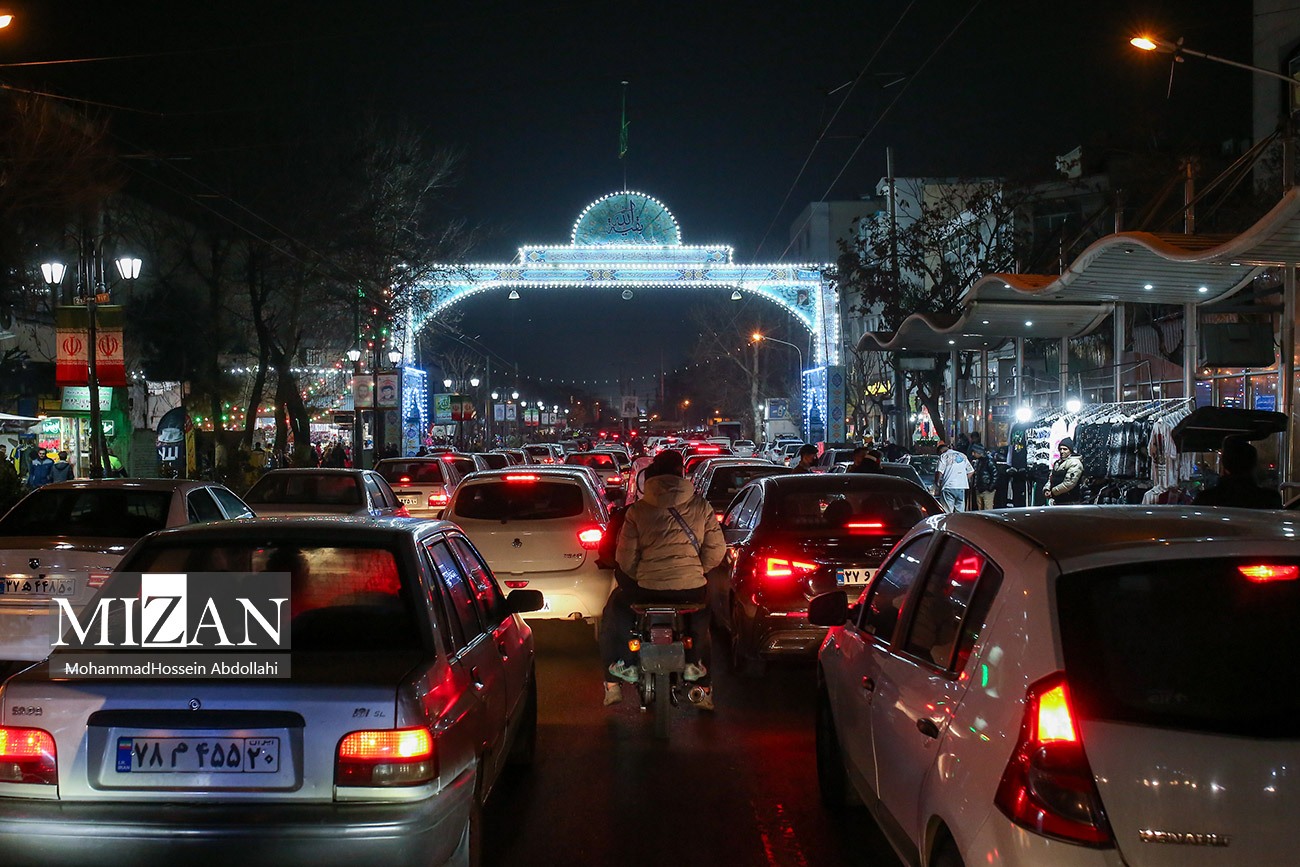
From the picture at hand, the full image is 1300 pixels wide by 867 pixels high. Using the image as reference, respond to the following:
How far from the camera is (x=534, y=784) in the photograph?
6742 mm

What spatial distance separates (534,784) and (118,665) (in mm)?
2860

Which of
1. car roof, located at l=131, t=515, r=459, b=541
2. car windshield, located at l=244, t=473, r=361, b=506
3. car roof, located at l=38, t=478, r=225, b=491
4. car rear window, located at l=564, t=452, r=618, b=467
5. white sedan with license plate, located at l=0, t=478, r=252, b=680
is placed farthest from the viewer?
car rear window, located at l=564, t=452, r=618, b=467

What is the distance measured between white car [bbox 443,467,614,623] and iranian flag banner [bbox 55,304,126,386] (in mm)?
13276

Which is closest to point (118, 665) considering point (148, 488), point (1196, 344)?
point (148, 488)

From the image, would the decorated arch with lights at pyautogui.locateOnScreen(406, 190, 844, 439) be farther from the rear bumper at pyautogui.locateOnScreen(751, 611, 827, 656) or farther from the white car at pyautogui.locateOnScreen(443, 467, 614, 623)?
the rear bumper at pyautogui.locateOnScreen(751, 611, 827, 656)

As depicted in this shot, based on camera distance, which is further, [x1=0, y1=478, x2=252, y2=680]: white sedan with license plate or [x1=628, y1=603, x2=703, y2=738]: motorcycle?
[x1=0, y1=478, x2=252, y2=680]: white sedan with license plate

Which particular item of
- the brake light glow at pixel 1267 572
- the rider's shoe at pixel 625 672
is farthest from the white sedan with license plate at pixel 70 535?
the brake light glow at pixel 1267 572

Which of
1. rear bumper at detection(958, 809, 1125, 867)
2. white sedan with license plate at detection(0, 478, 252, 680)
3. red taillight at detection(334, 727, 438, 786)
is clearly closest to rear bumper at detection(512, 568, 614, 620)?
white sedan with license plate at detection(0, 478, 252, 680)

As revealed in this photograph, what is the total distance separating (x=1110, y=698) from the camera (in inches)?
130

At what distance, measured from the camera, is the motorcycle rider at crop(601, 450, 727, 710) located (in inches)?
313

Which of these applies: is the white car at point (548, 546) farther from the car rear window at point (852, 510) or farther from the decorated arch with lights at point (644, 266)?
the decorated arch with lights at point (644, 266)

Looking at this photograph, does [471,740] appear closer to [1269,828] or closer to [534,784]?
[534,784]

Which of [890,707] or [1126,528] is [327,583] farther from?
[1126,528]

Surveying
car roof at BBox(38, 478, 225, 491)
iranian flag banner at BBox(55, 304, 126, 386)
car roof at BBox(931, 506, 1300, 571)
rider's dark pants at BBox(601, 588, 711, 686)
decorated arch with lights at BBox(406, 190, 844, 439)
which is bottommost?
rider's dark pants at BBox(601, 588, 711, 686)
